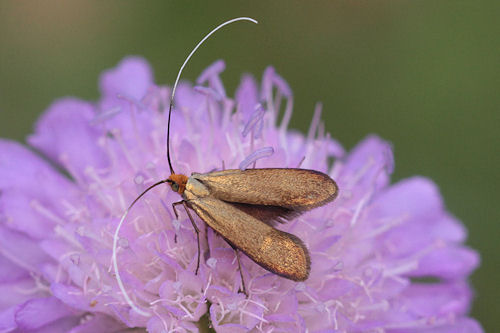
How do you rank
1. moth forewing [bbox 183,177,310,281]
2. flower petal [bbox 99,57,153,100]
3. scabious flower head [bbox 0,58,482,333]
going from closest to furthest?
moth forewing [bbox 183,177,310,281] → scabious flower head [bbox 0,58,482,333] → flower petal [bbox 99,57,153,100]

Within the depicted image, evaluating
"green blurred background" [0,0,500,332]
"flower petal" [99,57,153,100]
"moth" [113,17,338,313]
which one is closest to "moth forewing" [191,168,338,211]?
"moth" [113,17,338,313]

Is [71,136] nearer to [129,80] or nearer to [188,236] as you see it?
[129,80]

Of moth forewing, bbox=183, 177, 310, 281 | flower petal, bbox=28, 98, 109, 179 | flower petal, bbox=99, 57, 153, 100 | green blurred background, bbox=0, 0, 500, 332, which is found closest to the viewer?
moth forewing, bbox=183, 177, 310, 281

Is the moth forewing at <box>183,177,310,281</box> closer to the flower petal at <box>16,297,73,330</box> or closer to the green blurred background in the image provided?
the flower petal at <box>16,297,73,330</box>

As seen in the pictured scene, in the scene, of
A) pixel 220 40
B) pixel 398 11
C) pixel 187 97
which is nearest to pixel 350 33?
pixel 398 11

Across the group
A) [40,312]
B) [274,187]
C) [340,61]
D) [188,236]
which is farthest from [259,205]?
[340,61]

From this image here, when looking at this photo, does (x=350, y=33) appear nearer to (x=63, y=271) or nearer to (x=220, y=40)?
(x=220, y=40)
